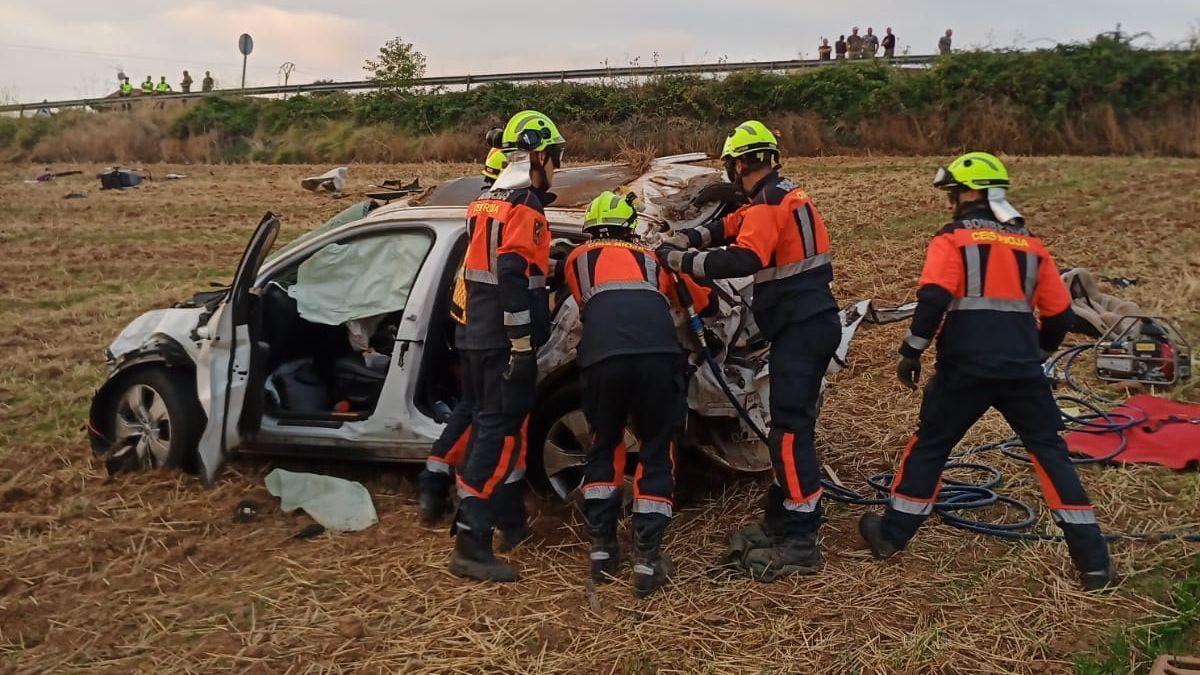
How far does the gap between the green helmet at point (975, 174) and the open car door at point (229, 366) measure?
10.7ft

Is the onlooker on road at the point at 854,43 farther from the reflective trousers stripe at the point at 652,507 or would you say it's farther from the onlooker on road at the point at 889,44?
the reflective trousers stripe at the point at 652,507

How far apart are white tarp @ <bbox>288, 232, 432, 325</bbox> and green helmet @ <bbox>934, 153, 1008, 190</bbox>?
2.57 m

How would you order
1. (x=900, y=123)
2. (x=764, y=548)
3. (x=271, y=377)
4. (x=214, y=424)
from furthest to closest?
(x=900, y=123) < (x=271, y=377) < (x=214, y=424) < (x=764, y=548)

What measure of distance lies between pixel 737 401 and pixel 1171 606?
193 centimetres

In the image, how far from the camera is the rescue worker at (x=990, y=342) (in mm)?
4086

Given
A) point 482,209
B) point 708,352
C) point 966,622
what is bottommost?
point 966,622

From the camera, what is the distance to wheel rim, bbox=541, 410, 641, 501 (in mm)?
4578

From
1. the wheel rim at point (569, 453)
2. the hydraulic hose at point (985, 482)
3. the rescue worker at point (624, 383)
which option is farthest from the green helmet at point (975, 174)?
the wheel rim at point (569, 453)

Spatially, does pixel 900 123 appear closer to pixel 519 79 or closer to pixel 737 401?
pixel 519 79

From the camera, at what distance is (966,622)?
12.4ft

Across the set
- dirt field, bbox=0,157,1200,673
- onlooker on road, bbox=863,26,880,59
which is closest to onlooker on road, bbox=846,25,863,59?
onlooker on road, bbox=863,26,880,59

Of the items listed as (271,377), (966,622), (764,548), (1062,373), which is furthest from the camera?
(1062,373)

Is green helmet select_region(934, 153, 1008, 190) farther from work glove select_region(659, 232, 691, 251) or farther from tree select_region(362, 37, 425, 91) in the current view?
tree select_region(362, 37, 425, 91)

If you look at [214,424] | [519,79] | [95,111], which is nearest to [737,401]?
[214,424]
